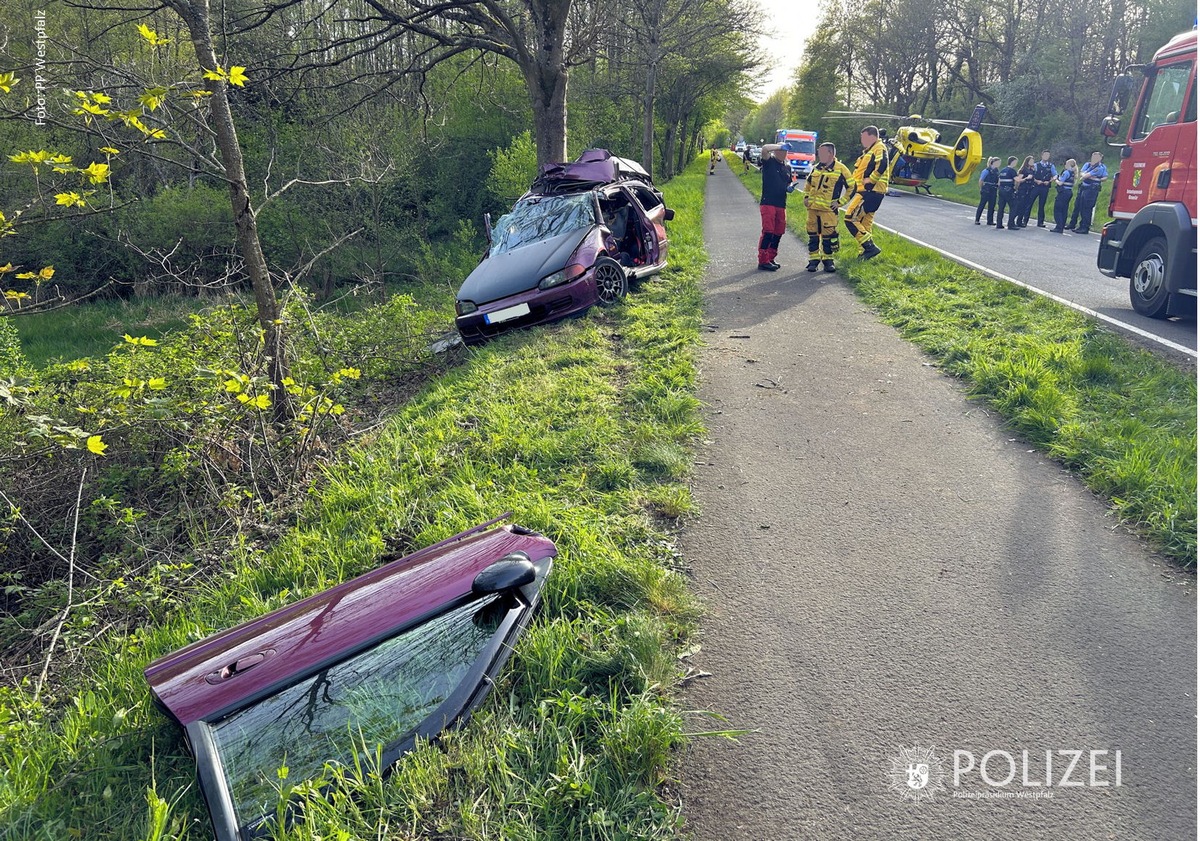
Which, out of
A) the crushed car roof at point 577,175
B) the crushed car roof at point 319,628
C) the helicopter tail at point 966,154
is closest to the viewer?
the crushed car roof at point 319,628

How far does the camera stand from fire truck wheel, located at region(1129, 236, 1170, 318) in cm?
769

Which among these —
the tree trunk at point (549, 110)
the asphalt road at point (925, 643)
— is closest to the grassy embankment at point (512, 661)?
the asphalt road at point (925, 643)

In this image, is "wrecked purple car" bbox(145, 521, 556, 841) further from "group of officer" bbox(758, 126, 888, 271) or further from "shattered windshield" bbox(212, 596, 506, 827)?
"group of officer" bbox(758, 126, 888, 271)

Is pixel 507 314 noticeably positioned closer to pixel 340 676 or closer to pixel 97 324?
pixel 340 676

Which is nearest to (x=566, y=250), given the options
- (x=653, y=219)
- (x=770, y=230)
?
(x=653, y=219)

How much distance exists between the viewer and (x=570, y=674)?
8.96ft

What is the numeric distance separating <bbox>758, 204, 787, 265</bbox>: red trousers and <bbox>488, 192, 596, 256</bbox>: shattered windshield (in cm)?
337

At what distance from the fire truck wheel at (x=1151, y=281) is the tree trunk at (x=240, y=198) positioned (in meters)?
8.93

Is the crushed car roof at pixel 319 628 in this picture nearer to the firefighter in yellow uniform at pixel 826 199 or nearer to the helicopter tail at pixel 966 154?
the firefighter in yellow uniform at pixel 826 199

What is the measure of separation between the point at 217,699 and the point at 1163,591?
394cm

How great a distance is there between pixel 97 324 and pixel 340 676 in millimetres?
22012

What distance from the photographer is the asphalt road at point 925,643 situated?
2.22 meters

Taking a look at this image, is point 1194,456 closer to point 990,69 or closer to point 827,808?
point 827,808

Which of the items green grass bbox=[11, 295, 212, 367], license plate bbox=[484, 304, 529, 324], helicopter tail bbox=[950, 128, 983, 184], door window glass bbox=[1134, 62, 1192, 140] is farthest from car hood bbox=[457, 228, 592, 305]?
helicopter tail bbox=[950, 128, 983, 184]
